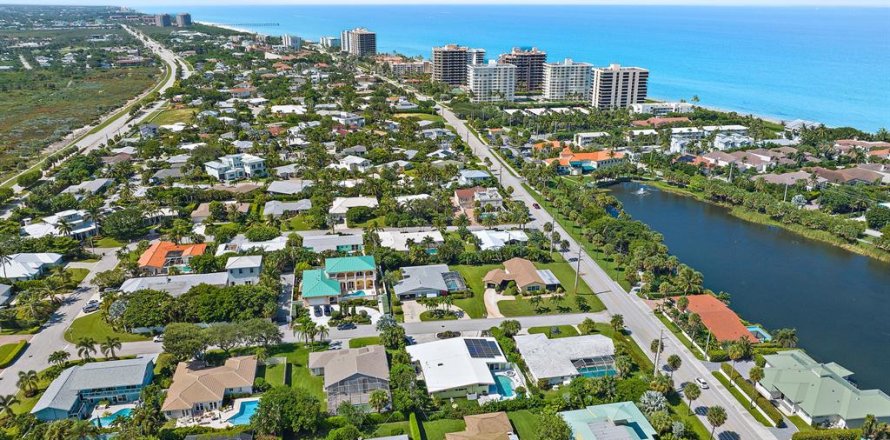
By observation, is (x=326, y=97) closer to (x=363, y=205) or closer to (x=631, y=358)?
(x=363, y=205)

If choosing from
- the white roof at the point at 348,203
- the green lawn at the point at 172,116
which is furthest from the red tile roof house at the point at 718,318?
the green lawn at the point at 172,116

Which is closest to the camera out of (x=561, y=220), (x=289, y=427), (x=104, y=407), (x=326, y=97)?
(x=289, y=427)

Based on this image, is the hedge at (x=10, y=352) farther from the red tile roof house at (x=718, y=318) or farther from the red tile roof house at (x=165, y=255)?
the red tile roof house at (x=718, y=318)

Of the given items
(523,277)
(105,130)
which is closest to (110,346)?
(523,277)

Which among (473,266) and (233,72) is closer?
(473,266)

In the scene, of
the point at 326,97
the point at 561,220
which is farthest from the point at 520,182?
the point at 326,97

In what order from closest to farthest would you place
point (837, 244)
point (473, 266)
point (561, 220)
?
point (473, 266)
point (837, 244)
point (561, 220)
